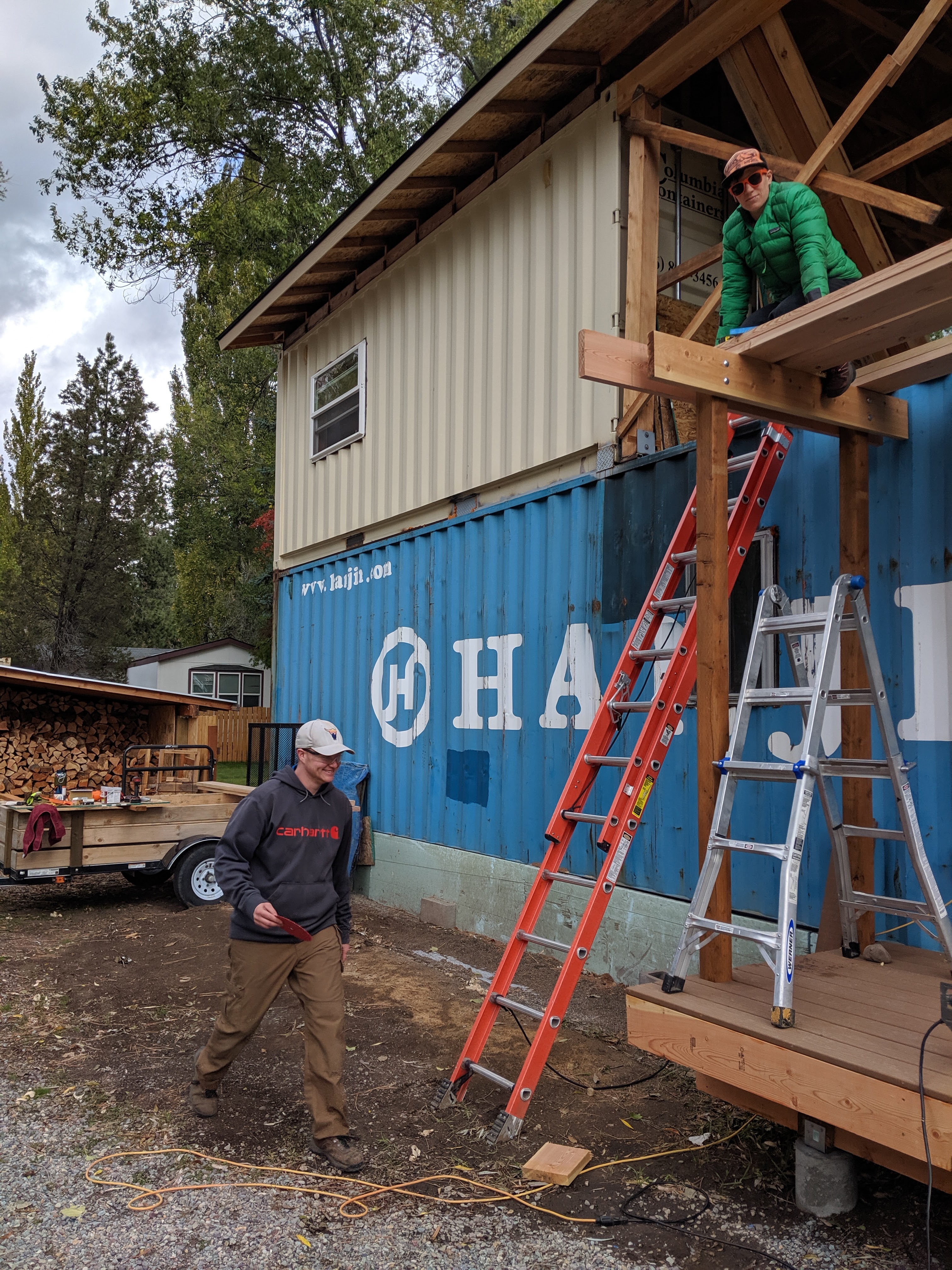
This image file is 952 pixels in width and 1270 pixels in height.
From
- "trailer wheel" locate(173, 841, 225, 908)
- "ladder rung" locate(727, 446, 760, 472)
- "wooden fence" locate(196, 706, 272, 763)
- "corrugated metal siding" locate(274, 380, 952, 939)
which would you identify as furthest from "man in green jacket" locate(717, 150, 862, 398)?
"wooden fence" locate(196, 706, 272, 763)

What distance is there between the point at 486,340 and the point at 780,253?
4.41 meters

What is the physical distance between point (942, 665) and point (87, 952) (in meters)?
6.36

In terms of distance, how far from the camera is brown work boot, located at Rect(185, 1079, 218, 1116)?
4195 millimetres

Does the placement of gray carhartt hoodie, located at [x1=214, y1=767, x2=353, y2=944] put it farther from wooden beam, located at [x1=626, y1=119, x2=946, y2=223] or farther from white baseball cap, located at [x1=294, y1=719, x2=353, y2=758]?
wooden beam, located at [x1=626, y1=119, x2=946, y2=223]

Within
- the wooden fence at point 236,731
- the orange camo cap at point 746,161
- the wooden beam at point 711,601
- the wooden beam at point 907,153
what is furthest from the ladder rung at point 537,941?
the wooden fence at point 236,731

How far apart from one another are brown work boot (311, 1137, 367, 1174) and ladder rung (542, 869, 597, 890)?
1.41 metres

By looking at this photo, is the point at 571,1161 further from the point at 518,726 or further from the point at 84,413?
the point at 84,413

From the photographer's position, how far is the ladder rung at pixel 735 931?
331cm

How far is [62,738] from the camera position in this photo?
10.6 metres

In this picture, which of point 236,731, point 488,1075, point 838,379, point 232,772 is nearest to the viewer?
point 838,379

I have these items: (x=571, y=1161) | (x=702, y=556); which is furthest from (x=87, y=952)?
(x=702, y=556)

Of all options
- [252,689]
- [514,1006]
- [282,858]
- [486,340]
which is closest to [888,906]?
[514,1006]

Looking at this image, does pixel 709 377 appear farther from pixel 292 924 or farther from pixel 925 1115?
pixel 292 924

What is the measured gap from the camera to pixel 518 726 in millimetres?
7352
